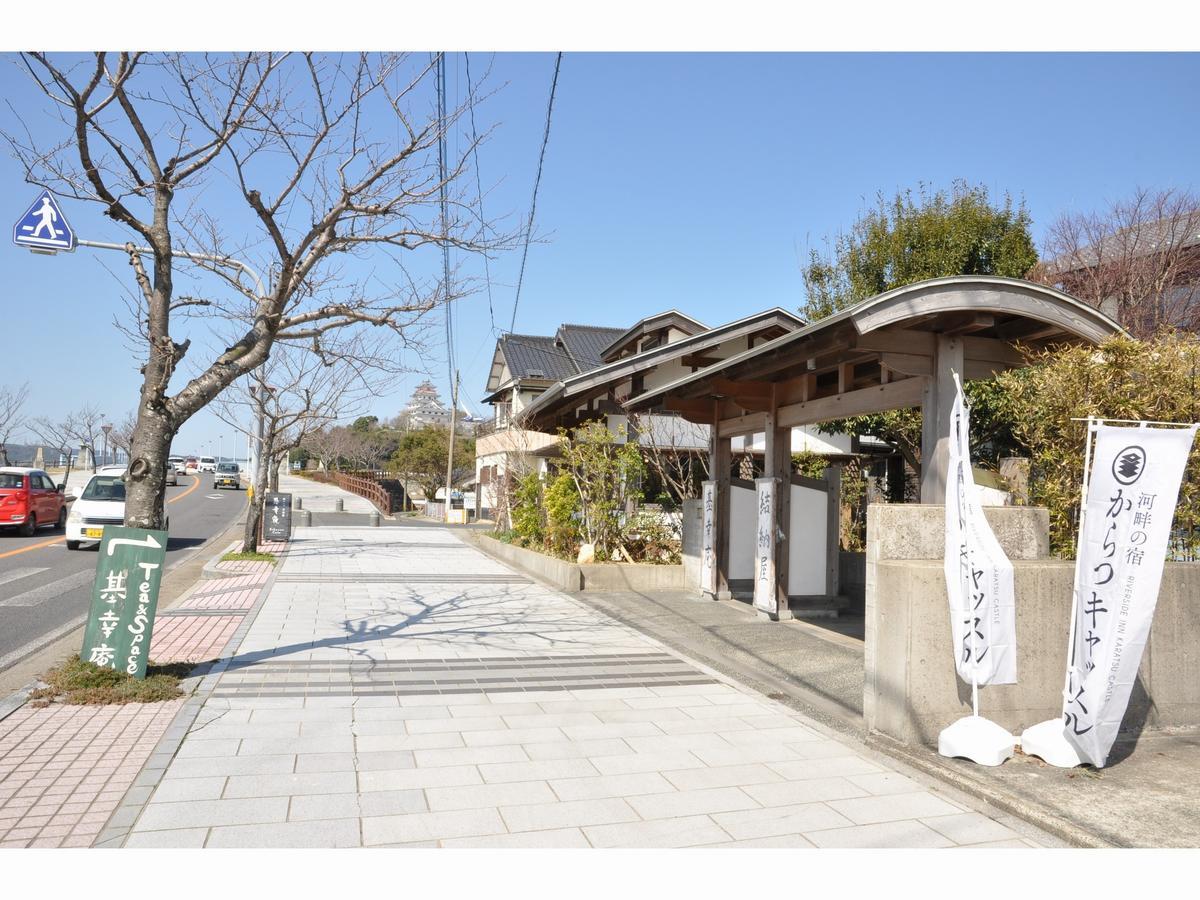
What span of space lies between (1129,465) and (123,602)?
7.12m

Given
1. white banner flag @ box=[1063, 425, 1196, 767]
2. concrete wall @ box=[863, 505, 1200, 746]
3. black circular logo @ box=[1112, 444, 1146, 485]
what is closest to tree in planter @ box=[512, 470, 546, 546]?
concrete wall @ box=[863, 505, 1200, 746]

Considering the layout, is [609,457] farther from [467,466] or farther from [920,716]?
[467,466]

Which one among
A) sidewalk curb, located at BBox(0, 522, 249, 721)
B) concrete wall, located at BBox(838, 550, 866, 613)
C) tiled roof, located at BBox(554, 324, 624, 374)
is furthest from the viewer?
tiled roof, located at BBox(554, 324, 624, 374)

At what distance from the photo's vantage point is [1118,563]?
5.03 metres

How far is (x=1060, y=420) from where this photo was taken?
6617 mm

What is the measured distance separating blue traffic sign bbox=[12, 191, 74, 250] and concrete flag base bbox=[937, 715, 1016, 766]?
8.22 m

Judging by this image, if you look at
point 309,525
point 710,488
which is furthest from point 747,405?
point 309,525

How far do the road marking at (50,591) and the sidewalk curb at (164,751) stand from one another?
4.38 m

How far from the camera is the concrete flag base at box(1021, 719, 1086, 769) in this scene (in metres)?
5.14

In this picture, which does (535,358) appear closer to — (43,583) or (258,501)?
(258,501)

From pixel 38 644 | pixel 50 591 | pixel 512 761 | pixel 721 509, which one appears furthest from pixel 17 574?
pixel 512 761

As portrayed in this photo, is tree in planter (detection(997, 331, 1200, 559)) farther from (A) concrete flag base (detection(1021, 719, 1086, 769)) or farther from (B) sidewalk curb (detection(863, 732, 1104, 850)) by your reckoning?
(B) sidewalk curb (detection(863, 732, 1104, 850))

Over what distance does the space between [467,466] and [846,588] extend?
37.1 meters

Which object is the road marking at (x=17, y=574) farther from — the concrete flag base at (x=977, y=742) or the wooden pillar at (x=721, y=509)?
the concrete flag base at (x=977, y=742)
